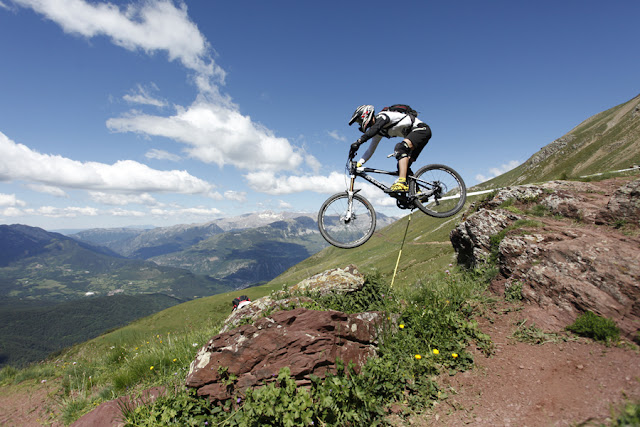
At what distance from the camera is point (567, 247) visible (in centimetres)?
803

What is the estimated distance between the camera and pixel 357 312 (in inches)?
328

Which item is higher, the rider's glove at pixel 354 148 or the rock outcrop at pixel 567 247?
the rider's glove at pixel 354 148

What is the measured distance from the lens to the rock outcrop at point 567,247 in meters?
6.69

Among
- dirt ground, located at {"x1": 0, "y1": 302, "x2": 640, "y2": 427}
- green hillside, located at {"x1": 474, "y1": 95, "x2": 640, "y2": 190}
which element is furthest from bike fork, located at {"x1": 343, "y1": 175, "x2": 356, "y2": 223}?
green hillside, located at {"x1": 474, "y1": 95, "x2": 640, "y2": 190}

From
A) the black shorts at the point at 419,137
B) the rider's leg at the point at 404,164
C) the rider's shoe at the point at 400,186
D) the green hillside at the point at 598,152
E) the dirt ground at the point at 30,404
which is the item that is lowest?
the dirt ground at the point at 30,404

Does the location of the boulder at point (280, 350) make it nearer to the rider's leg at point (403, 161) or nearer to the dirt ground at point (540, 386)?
the dirt ground at point (540, 386)

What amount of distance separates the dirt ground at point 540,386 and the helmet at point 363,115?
23.7ft

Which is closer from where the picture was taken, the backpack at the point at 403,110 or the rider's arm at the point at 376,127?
the rider's arm at the point at 376,127

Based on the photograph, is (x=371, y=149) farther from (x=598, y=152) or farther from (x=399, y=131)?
(x=598, y=152)

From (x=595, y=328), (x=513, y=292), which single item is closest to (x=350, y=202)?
(x=513, y=292)

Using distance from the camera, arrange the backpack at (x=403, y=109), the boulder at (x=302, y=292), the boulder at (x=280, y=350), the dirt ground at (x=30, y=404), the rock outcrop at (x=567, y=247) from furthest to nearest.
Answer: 1. the dirt ground at (x=30, y=404)
2. the backpack at (x=403, y=109)
3. the boulder at (x=302, y=292)
4. the rock outcrop at (x=567, y=247)
5. the boulder at (x=280, y=350)

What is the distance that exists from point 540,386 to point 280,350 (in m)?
5.60

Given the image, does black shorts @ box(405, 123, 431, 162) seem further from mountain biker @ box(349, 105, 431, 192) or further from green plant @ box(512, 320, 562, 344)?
green plant @ box(512, 320, 562, 344)

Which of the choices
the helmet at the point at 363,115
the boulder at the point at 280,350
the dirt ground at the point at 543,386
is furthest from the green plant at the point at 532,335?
the helmet at the point at 363,115
